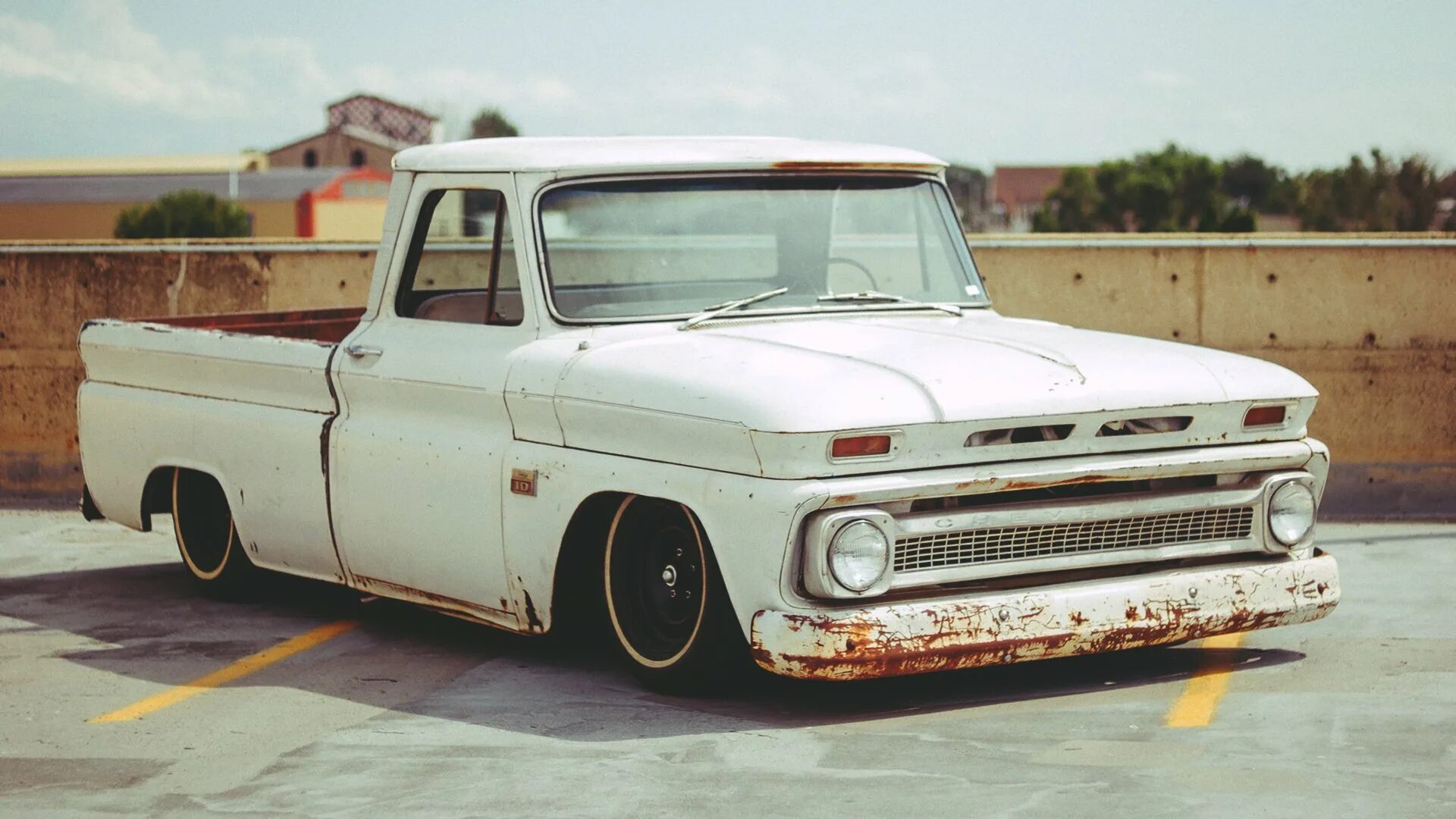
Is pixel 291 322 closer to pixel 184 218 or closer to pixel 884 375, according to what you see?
pixel 884 375

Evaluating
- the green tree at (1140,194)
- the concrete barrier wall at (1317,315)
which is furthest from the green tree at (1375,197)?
the concrete barrier wall at (1317,315)

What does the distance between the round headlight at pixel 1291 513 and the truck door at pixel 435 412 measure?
91.4 inches

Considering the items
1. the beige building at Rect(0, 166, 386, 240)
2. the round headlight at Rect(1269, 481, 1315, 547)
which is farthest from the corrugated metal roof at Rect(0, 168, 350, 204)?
the round headlight at Rect(1269, 481, 1315, 547)

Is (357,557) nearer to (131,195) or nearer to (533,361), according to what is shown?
(533,361)

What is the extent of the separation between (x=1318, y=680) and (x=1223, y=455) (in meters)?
0.74

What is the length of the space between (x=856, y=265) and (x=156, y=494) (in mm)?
3057

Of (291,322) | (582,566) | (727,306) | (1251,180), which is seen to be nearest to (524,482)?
(582,566)

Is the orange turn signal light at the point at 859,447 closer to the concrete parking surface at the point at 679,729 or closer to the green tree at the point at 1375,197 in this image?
the concrete parking surface at the point at 679,729

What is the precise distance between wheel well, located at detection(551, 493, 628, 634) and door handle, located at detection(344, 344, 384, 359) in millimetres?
1150

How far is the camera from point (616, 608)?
5.95m

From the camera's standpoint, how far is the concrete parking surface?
468 cm

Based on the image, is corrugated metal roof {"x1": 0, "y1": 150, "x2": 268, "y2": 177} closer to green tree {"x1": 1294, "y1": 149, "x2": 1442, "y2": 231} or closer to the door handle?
green tree {"x1": 1294, "y1": 149, "x2": 1442, "y2": 231}

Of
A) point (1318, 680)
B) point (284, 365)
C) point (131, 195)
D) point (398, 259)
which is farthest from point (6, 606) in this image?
point (131, 195)

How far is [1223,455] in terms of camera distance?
19.1ft
